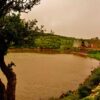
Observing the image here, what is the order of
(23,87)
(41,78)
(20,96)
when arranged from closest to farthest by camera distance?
1. (20,96)
2. (23,87)
3. (41,78)

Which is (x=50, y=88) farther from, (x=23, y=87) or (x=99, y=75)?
(x=99, y=75)

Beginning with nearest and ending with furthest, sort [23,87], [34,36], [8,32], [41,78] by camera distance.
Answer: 1. [8,32]
2. [34,36]
3. [23,87]
4. [41,78]

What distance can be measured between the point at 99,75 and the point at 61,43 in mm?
71274

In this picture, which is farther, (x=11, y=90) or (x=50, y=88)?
(x=50, y=88)

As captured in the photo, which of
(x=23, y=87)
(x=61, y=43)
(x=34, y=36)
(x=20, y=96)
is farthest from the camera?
→ (x=61, y=43)

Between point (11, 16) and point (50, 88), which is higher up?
point (11, 16)

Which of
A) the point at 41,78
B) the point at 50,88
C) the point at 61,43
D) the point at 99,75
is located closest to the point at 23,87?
the point at 50,88

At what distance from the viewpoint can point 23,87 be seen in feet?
104

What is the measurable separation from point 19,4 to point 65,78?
1808 cm

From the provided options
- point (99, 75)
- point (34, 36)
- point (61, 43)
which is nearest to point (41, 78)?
point (99, 75)

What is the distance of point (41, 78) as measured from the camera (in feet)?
123

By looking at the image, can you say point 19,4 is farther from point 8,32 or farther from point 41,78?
point 41,78

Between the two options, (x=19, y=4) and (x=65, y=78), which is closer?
(x=19, y=4)

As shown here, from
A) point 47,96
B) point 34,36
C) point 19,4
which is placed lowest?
point 47,96
